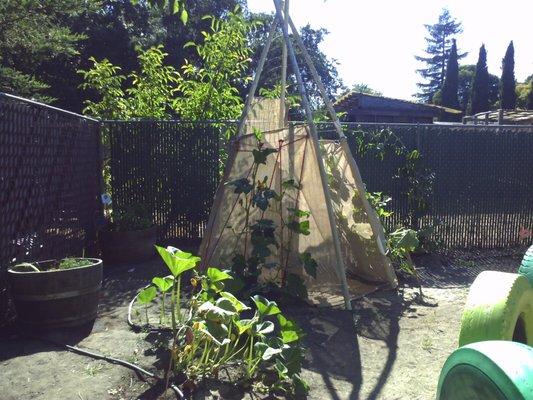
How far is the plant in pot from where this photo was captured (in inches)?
291

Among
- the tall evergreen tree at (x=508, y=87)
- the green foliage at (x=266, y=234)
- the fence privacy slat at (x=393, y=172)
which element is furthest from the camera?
the tall evergreen tree at (x=508, y=87)

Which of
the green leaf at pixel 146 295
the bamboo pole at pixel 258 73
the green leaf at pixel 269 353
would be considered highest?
the bamboo pole at pixel 258 73

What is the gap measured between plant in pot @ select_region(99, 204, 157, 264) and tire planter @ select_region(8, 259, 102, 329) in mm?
2968

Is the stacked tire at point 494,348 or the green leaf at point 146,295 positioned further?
the green leaf at point 146,295

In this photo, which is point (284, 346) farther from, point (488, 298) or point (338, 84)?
point (338, 84)

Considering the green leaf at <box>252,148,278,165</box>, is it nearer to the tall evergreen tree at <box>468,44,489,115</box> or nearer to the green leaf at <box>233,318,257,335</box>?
the green leaf at <box>233,318,257,335</box>

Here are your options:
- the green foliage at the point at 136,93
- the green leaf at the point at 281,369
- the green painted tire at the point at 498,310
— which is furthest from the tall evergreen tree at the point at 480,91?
the green leaf at the point at 281,369

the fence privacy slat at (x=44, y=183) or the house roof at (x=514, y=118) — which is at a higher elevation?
the house roof at (x=514, y=118)

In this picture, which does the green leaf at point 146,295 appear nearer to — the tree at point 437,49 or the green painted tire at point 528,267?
the green painted tire at point 528,267

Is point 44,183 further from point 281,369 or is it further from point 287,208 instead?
point 281,369

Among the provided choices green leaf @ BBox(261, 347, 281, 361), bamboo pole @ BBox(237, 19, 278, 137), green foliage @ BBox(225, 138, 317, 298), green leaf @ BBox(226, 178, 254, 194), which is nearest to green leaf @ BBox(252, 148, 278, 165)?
green foliage @ BBox(225, 138, 317, 298)

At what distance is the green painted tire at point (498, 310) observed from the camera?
3.04 metres

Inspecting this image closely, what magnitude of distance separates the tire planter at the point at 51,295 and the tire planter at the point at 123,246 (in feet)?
9.70

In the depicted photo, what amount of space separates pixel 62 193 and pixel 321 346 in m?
3.50
